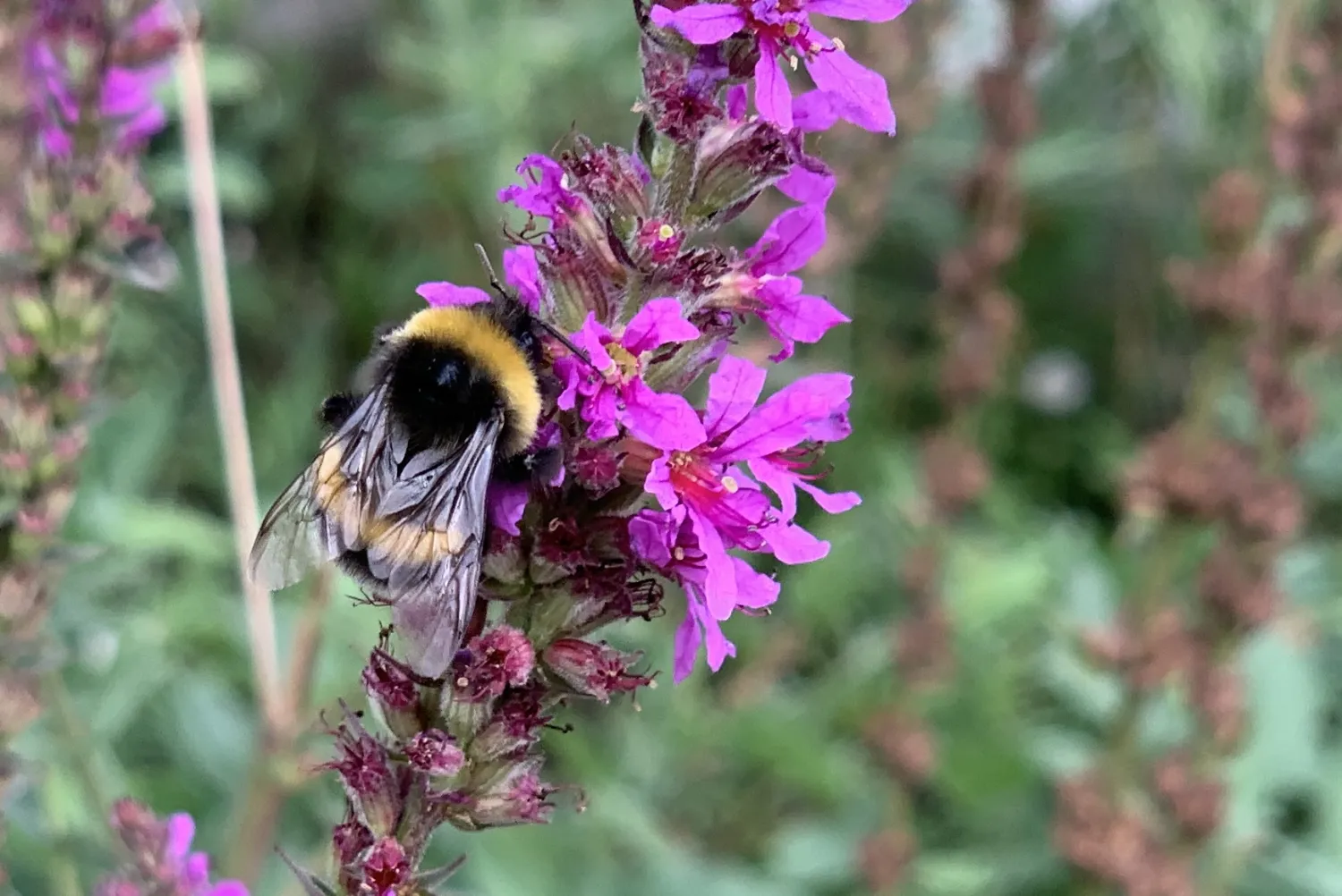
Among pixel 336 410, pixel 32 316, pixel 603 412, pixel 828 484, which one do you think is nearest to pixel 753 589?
pixel 603 412

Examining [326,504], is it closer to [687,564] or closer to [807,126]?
[687,564]

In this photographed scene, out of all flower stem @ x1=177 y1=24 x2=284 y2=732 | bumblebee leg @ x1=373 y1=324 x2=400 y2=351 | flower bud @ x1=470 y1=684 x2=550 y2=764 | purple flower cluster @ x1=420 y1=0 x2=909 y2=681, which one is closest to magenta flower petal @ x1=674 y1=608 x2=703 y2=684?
purple flower cluster @ x1=420 y1=0 x2=909 y2=681

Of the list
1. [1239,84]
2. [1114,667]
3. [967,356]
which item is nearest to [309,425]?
[967,356]

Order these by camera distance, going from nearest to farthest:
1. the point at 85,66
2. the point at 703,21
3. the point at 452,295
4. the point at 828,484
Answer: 1. the point at 703,21
2. the point at 452,295
3. the point at 85,66
4. the point at 828,484

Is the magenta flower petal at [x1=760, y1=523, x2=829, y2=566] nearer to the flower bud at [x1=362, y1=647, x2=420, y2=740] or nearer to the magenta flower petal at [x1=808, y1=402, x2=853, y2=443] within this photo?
the magenta flower petal at [x1=808, y1=402, x2=853, y2=443]

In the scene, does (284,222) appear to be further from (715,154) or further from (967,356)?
(715,154)
